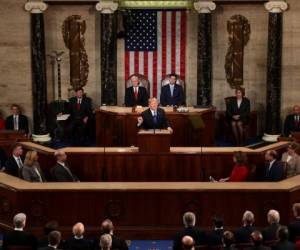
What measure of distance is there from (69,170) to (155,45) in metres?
7.19

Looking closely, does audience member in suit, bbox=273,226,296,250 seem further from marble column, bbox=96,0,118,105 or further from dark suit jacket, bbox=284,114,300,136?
marble column, bbox=96,0,118,105

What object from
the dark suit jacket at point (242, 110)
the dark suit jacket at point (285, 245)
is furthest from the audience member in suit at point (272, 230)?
the dark suit jacket at point (242, 110)

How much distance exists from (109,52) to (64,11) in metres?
1.78

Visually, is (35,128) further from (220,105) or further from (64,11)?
(220,105)

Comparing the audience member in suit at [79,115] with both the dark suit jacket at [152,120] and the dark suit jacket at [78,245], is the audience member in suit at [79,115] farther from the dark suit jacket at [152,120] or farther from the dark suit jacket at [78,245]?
the dark suit jacket at [78,245]

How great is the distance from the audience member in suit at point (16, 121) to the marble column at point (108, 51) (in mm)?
2204

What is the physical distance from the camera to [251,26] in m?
20.1

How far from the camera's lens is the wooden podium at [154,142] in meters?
14.5

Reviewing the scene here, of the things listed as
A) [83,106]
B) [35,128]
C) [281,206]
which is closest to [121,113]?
[83,106]

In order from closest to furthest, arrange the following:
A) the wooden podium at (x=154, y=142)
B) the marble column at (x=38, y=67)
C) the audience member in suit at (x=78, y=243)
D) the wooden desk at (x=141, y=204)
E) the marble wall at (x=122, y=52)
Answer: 1. the audience member in suit at (x=78, y=243)
2. the wooden desk at (x=141, y=204)
3. the wooden podium at (x=154, y=142)
4. the marble column at (x=38, y=67)
5. the marble wall at (x=122, y=52)

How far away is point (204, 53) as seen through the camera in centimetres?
1956

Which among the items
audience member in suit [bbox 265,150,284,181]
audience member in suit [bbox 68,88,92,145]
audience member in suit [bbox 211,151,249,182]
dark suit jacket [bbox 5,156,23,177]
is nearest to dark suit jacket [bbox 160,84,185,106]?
audience member in suit [bbox 68,88,92,145]

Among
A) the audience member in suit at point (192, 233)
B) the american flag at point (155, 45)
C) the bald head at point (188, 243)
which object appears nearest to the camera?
the bald head at point (188, 243)

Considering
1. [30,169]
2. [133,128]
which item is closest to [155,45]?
[133,128]
